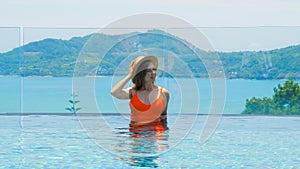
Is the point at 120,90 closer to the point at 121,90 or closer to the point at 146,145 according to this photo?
the point at 121,90

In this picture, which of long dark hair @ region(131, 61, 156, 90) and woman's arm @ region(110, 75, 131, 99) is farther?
long dark hair @ region(131, 61, 156, 90)

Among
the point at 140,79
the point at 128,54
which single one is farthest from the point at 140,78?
the point at 128,54

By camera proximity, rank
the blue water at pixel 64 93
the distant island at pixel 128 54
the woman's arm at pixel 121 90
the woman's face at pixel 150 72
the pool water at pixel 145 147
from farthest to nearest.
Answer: the distant island at pixel 128 54 → the blue water at pixel 64 93 → the pool water at pixel 145 147 → the woman's face at pixel 150 72 → the woman's arm at pixel 121 90

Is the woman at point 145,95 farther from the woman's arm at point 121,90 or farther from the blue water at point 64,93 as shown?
the blue water at point 64,93

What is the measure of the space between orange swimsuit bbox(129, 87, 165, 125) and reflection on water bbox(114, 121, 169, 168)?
10 centimetres

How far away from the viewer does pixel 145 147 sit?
19.1 ft

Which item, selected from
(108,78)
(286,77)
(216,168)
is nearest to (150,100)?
(216,168)

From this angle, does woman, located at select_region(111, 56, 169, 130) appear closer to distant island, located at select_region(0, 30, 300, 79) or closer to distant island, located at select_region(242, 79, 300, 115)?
distant island, located at select_region(0, 30, 300, 79)

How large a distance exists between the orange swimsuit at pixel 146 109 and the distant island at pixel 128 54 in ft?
12.8

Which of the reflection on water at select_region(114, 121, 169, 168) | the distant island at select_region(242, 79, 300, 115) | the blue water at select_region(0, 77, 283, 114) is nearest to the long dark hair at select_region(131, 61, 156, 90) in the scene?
the reflection on water at select_region(114, 121, 169, 168)

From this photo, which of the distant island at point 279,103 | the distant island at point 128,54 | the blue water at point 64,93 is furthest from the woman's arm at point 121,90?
the distant island at point 279,103

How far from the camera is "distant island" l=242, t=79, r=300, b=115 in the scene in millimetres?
10078

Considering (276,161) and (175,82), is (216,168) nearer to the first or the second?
(276,161)

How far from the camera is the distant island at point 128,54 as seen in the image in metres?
9.77
